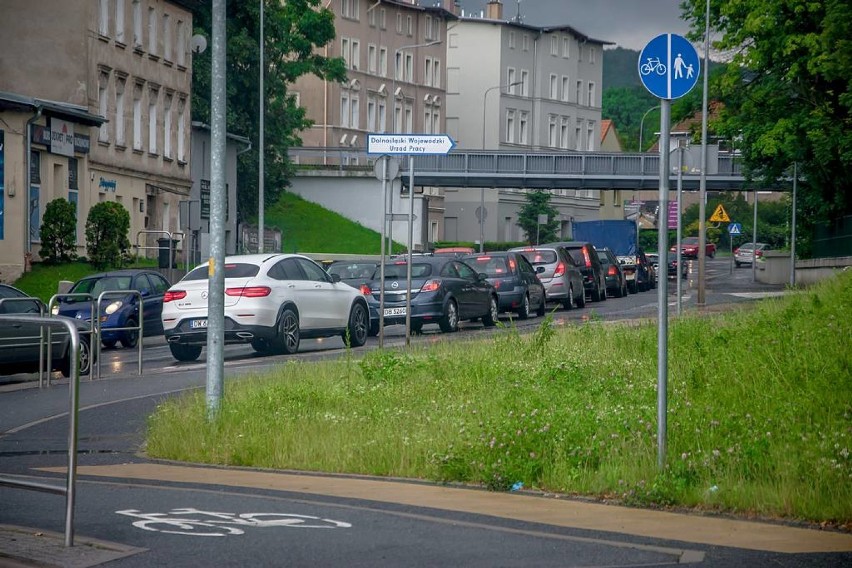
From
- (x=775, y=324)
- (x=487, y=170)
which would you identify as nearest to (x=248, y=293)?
(x=775, y=324)

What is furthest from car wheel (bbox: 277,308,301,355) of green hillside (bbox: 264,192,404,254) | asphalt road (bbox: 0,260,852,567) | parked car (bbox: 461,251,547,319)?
green hillside (bbox: 264,192,404,254)

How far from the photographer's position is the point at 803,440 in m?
10.8

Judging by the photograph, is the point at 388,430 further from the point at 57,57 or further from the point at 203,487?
the point at 57,57

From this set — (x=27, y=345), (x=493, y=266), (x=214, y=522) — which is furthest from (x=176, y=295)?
(x=214, y=522)

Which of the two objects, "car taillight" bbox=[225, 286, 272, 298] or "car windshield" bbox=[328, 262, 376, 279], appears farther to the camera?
"car windshield" bbox=[328, 262, 376, 279]

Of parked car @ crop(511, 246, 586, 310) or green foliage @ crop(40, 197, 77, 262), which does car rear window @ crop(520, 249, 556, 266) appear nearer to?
parked car @ crop(511, 246, 586, 310)

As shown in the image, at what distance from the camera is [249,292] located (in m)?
24.7

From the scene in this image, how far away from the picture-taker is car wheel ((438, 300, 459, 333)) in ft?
102

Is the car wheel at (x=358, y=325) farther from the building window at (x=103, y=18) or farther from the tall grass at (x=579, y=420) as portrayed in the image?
the building window at (x=103, y=18)

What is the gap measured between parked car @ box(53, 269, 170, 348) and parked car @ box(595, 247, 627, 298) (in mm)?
22061

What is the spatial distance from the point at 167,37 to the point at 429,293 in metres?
32.5

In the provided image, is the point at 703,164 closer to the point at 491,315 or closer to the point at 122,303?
the point at 491,315

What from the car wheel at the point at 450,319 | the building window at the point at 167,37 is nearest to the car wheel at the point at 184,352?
the car wheel at the point at 450,319

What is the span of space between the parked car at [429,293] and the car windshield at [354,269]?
0.65 metres
